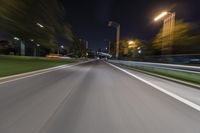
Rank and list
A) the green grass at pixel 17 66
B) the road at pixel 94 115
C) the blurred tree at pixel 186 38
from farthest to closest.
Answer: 1. the blurred tree at pixel 186 38
2. the green grass at pixel 17 66
3. the road at pixel 94 115

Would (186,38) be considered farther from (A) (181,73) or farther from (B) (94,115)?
(B) (94,115)

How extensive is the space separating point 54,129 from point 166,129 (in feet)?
7.06

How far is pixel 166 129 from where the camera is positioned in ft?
17.4

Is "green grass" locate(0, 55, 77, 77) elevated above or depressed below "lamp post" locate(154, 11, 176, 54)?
below

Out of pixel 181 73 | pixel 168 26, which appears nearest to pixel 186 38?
pixel 168 26

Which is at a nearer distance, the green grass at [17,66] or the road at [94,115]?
the road at [94,115]

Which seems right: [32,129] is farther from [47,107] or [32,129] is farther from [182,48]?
[182,48]

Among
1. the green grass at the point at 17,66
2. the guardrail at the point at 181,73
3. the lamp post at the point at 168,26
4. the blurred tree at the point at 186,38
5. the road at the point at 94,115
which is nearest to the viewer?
the road at the point at 94,115

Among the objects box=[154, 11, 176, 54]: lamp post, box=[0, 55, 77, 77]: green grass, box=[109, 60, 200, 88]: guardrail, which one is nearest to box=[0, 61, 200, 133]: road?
box=[109, 60, 200, 88]: guardrail

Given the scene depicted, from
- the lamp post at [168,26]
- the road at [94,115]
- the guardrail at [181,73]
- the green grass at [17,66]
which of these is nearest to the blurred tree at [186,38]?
the lamp post at [168,26]

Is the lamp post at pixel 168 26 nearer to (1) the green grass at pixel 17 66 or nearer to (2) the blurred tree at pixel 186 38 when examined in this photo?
(2) the blurred tree at pixel 186 38

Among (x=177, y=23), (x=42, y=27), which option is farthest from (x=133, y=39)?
(x=42, y=27)

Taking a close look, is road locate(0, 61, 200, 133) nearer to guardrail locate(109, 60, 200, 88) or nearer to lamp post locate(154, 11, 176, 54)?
guardrail locate(109, 60, 200, 88)

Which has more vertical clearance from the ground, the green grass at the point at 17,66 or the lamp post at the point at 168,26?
the lamp post at the point at 168,26
